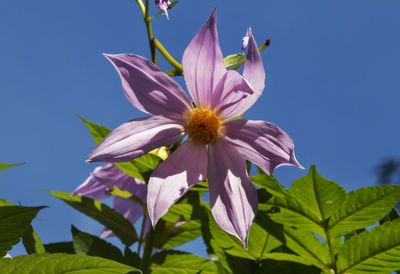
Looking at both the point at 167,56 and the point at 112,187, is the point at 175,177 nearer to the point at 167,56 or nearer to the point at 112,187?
the point at 167,56

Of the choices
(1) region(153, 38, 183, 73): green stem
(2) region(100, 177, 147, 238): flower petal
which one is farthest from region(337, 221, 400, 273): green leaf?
(2) region(100, 177, 147, 238): flower petal

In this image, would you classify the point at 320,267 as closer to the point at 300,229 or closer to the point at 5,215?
the point at 300,229

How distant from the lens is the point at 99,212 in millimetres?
1426

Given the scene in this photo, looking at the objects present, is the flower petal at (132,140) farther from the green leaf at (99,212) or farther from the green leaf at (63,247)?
the green leaf at (63,247)

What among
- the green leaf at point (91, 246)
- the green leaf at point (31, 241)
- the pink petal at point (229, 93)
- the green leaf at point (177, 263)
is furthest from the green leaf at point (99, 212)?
the pink petal at point (229, 93)

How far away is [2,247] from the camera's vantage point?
88cm

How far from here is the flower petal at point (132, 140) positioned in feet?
3.51

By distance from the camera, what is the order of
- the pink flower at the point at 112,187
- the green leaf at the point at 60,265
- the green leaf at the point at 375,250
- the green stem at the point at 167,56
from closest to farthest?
the green leaf at the point at 60,265, the green leaf at the point at 375,250, the green stem at the point at 167,56, the pink flower at the point at 112,187

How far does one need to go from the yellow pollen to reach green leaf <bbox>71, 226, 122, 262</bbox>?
44cm

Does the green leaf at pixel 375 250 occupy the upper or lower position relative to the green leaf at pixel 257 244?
upper

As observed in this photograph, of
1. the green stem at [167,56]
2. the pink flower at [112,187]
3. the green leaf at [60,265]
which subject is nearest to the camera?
the green leaf at [60,265]

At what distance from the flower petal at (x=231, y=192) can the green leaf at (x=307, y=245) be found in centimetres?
13

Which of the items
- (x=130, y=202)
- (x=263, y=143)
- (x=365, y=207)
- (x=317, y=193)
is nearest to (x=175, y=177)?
(x=263, y=143)

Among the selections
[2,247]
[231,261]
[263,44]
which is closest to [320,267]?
[231,261]
